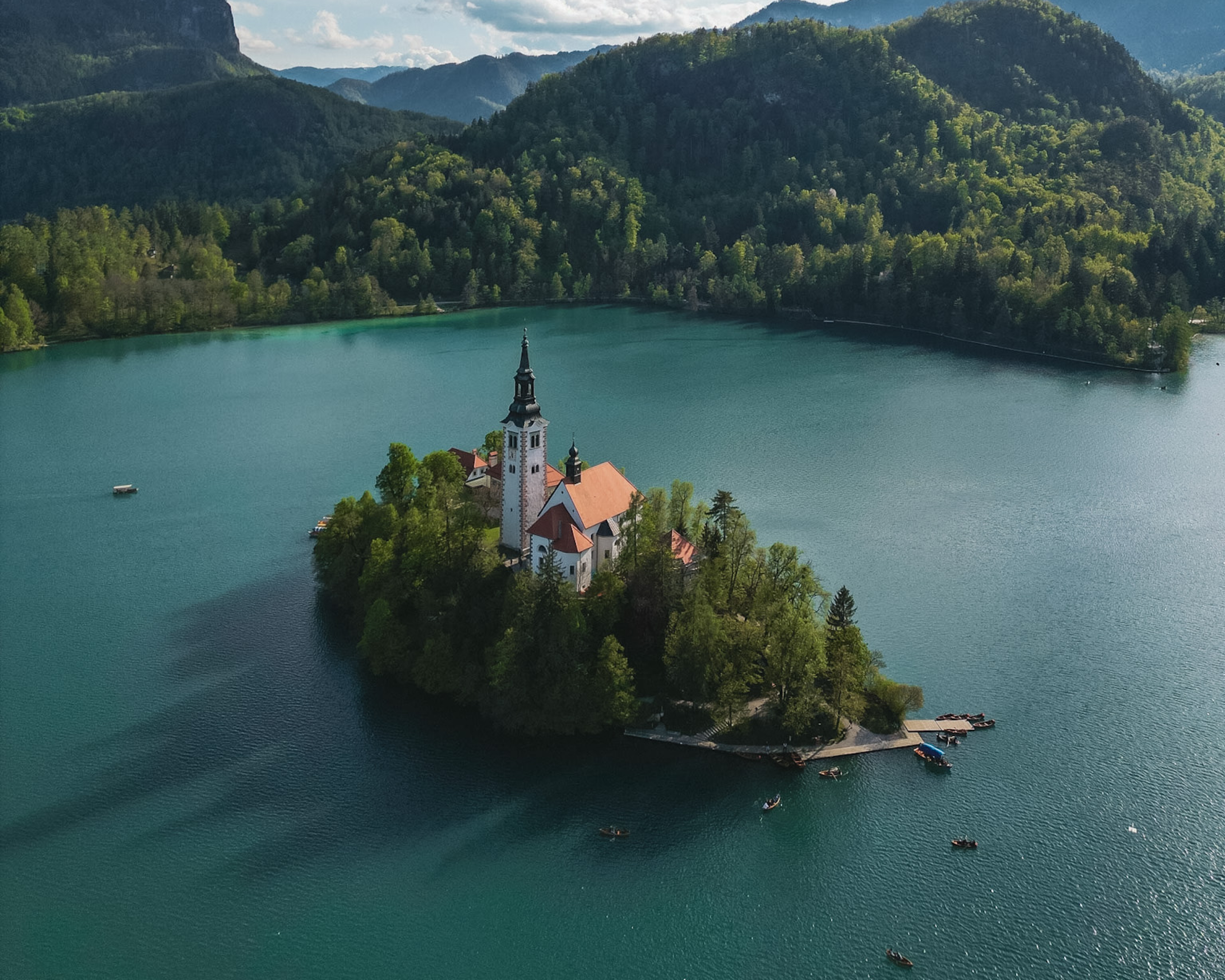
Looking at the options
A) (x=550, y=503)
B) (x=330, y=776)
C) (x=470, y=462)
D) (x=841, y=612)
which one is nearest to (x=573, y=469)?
(x=550, y=503)

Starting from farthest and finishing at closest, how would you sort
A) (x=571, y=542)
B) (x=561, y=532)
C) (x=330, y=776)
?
(x=561, y=532), (x=571, y=542), (x=330, y=776)

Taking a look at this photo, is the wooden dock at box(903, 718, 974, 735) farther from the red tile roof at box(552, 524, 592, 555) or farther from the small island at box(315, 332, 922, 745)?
the red tile roof at box(552, 524, 592, 555)

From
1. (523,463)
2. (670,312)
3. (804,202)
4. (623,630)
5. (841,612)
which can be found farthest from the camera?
(804,202)

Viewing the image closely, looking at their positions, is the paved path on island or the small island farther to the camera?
the small island

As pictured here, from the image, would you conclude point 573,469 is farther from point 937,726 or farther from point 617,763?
point 937,726

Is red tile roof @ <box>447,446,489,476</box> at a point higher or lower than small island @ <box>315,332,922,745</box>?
higher

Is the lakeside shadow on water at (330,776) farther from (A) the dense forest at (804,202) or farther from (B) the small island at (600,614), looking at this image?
(A) the dense forest at (804,202)

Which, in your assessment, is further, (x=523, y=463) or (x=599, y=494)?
(x=599, y=494)

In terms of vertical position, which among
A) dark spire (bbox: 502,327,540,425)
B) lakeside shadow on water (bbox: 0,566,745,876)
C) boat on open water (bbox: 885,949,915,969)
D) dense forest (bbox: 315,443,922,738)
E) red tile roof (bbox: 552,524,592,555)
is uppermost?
dark spire (bbox: 502,327,540,425)

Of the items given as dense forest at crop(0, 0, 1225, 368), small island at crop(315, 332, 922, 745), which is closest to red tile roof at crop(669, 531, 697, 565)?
small island at crop(315, 332, 922, 745)
